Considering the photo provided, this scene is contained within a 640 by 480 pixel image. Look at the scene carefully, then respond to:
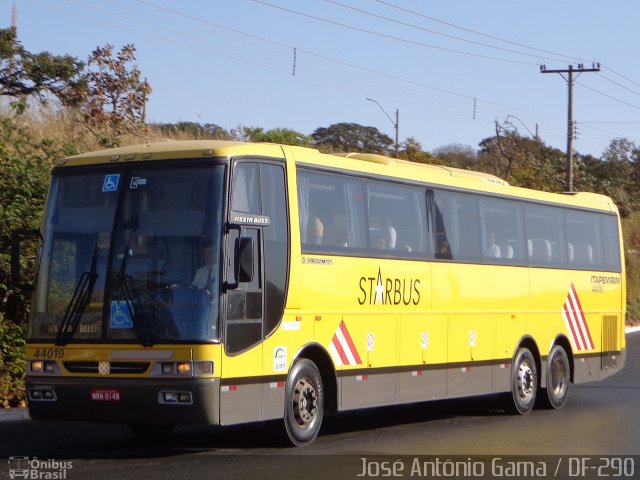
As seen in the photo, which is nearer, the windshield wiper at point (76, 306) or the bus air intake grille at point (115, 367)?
the bus air intake grille at point (115, 367)

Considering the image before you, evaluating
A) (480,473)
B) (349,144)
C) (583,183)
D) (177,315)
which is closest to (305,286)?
(177,315)

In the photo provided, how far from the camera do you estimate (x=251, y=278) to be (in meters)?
11.5

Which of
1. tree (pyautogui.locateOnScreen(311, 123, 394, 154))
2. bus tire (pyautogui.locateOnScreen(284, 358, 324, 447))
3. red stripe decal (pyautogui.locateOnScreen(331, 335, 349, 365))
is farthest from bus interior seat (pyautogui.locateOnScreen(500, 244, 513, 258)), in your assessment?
tree (pyautogui.locateOnScreen(311, 123, 394, 154))

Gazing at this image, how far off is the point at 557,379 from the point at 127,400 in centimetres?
941

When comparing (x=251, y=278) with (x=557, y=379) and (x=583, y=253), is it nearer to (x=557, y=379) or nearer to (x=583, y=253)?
(x=557, y=379)

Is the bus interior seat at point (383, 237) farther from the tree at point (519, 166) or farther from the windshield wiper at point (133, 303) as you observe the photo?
the tree at point (519, 166)

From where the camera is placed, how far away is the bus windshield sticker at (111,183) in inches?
472

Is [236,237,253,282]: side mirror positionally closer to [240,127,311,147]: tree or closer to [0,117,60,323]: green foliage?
[0,117,60,323]: green foliage

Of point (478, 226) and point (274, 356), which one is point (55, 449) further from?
point (478, 226)

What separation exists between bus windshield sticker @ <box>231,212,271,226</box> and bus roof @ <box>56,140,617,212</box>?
64 centimetres

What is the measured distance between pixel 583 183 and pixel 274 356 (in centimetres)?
5125

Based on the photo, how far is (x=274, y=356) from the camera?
1205 centimetres

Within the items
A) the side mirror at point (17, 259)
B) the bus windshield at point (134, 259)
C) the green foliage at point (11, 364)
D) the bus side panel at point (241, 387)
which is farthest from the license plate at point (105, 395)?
the green foliage at point (11, 364)

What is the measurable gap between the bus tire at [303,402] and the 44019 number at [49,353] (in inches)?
95.1
